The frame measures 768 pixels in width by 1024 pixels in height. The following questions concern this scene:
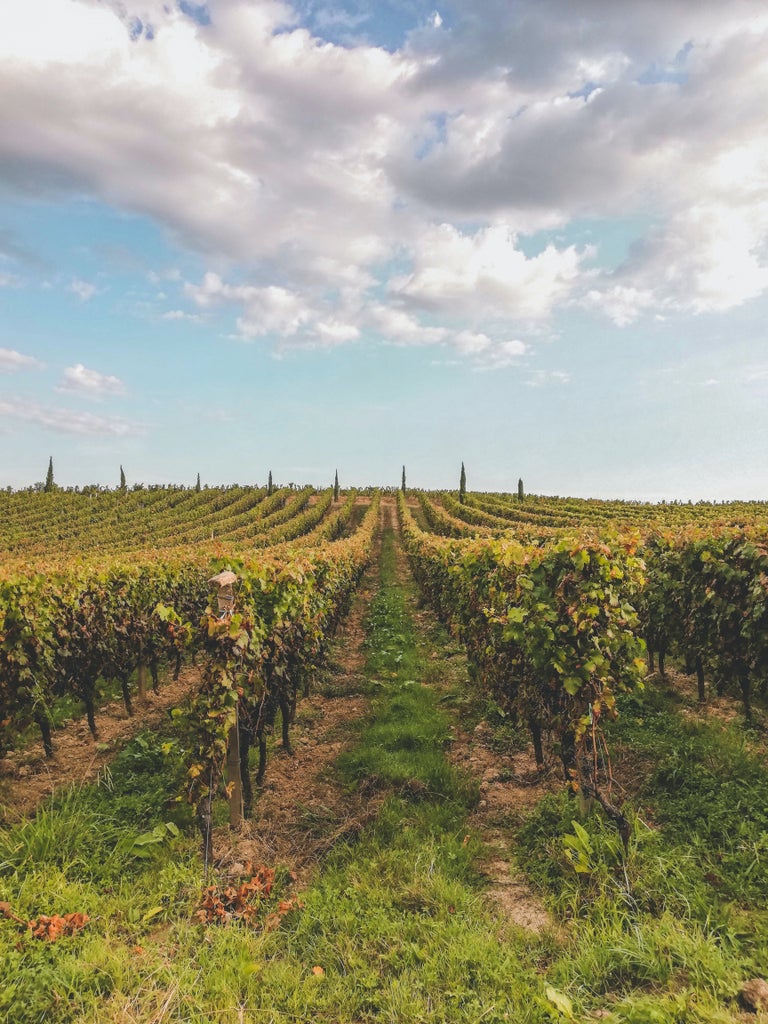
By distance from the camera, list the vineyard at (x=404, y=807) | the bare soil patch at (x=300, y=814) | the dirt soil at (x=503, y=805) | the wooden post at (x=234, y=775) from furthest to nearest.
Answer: the wooden post at (x=234, y=775) → the bare soil patch at (x=300, y=814) → the dirt soil at (x=503, y=805) → the vineyard at (x=404, y=807)

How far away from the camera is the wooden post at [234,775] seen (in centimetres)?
603

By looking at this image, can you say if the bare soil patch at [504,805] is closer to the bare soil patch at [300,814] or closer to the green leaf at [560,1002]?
the green leaf at [560,1002]

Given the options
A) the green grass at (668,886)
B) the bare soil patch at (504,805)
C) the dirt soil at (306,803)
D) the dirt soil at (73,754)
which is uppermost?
the green grass at (668,886)

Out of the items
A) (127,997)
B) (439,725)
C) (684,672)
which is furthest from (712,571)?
(127,997)

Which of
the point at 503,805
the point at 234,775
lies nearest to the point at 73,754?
the point at 234,775

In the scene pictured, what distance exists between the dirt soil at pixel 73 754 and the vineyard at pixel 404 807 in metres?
0.08

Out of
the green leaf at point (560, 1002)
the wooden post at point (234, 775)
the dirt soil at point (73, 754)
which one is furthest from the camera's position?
the dirt soil at point (73, 754)

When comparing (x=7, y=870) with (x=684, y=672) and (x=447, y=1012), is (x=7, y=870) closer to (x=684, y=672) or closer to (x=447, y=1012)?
(x=447, y=1012)

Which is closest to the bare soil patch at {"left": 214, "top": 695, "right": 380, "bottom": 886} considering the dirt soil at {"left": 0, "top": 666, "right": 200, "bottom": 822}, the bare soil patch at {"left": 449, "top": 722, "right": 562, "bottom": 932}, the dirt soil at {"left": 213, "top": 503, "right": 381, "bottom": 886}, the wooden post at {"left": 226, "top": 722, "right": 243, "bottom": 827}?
the dirt soil at {"left": 213, "top": 503, "right": 381, "bottom": 886}

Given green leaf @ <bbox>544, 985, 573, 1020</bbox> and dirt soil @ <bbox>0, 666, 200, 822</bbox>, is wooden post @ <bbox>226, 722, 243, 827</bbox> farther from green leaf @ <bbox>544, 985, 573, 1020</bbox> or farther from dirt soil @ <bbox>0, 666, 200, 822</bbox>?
green leaf @ <bbox>544, 985, 573, 1020</bbox>

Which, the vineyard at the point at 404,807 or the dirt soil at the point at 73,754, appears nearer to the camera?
the vineyard at the point at 404,807

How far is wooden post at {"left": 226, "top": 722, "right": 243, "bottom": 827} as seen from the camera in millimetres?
6027

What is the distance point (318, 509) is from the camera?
184ft

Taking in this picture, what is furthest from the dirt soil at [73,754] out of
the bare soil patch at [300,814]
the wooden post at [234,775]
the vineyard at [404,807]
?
the bare soil patch at [300,814]
